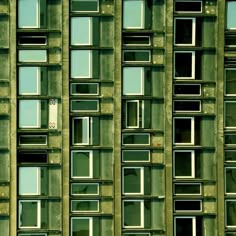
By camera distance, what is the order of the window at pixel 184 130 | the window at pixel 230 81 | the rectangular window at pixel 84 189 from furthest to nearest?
the window at pixel 230 81 < the window at pixel 184 130 < the rectangular window at pixel 84 189

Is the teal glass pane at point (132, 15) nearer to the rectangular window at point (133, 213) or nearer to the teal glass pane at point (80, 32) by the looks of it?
the teal glass pane at point (80, 32)

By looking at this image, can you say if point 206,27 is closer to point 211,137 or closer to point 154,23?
point 154,23

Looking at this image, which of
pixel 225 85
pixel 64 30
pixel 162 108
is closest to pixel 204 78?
pixel 225 85

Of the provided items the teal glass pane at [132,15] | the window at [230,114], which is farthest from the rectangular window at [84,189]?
the teal glass pane at [132,15]

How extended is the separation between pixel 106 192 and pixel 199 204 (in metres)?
4.37

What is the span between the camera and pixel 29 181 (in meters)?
21.5

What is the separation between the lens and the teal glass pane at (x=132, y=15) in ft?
70.8

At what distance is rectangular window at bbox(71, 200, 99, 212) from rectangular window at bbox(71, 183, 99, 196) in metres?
0.37

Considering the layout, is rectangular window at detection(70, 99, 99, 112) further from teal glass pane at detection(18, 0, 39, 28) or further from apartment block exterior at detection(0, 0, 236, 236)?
teal glass pane at detection(18, 0, 39, 28)

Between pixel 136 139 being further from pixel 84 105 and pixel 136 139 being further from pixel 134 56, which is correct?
pixel 134 56

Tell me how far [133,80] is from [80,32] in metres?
3.31

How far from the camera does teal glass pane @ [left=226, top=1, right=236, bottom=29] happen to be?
71.4ft

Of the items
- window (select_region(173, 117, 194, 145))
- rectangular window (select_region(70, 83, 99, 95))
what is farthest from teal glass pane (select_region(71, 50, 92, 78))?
window (select_region(173, 117, 194, 145))

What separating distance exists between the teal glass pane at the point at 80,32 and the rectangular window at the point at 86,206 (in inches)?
290
